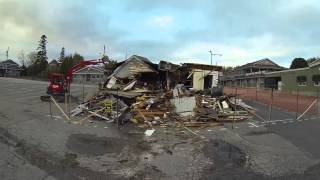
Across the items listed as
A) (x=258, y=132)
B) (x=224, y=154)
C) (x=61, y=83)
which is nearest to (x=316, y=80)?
(x=61, y=83)

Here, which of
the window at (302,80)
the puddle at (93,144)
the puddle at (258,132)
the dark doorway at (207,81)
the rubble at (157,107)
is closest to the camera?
the puddle at (93,144)

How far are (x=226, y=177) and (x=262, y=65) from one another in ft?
317

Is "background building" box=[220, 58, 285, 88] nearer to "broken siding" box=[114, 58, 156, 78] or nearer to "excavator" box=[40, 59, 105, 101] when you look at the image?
"excavator" box=[40, 59, 105, 101]

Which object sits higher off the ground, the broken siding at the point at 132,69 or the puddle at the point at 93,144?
the broken siding at the point at 132,69

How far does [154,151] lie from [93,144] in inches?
111

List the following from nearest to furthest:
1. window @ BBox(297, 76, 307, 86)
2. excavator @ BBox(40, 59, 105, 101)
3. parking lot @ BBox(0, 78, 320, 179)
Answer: parking lot @ BBox(0, 78, 320, 179)
excavator @ BBox(40, 59, 105, 101)
window @ BBox(297, 76, 307, 86)

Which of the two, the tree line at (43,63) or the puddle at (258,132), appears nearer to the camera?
the puddle at (258,132)

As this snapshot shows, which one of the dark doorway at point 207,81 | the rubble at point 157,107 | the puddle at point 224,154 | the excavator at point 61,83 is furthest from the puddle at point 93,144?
the dark doorway at point 207,81

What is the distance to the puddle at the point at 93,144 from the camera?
17.6 metres

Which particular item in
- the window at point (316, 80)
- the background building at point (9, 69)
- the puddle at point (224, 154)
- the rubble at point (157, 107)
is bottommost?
the puddle at point (224, 154)

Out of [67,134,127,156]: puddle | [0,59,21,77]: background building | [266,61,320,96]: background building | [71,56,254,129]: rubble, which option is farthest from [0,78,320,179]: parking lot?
[0,59,21,77]: background building

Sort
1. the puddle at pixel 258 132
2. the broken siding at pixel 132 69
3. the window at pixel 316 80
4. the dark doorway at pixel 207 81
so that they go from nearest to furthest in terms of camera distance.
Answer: the puddle at pixel 258 132
the broken siding at pixel 132 69
the dark doorway at pixel 207 81
the window at pixel 316 80

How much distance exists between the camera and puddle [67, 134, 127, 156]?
17.6 metres

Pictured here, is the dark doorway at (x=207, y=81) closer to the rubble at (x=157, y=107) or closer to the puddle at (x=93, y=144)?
the rubble at (x=157, y=107)
